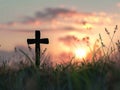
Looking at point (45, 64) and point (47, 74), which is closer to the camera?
point (47, 74)

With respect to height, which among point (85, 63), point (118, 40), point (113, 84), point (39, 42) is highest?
point (39, 42)

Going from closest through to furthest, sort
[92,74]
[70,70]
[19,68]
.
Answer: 1. [92,74]
2. [70,70]
3. [19,68]

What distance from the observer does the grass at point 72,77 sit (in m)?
4.63

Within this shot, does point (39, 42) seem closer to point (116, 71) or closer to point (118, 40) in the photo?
point (118, 40)

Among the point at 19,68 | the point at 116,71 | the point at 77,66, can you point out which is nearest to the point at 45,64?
the point at 19,68

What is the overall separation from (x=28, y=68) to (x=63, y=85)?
0.94m

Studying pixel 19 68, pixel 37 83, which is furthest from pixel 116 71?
pixel 19 68

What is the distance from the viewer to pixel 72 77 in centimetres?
487

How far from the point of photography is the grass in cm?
463

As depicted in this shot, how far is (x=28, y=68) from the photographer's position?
5.69m

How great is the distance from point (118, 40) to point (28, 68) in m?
1.51

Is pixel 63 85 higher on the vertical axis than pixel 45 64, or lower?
lower

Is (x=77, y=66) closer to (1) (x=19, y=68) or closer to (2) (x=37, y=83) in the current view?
(2) (x=37, y=83)

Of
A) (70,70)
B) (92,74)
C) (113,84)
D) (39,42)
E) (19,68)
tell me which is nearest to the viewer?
(113,84)
